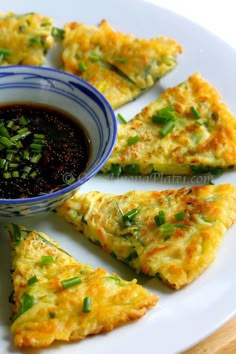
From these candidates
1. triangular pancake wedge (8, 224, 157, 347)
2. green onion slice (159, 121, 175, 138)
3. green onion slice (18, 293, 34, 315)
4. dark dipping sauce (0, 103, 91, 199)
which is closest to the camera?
triangular pancake wedge (8, 224, 157, 347)

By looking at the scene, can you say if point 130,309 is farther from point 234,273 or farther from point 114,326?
point 234,273

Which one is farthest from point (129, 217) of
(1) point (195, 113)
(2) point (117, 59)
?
(2) point (117, 59)

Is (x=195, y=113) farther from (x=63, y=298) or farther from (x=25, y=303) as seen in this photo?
(x=25, y=303)

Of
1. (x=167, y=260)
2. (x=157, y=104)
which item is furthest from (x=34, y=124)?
(x=167, y=260)

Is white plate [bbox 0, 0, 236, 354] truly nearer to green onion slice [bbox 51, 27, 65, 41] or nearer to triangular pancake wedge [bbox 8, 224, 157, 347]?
triangular pancake wedge [bbox 8, 224, 157, 347]

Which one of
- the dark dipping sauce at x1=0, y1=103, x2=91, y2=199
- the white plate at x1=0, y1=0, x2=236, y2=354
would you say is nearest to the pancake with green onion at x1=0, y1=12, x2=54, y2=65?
the white plate at x1=0, y1=0, x2=236, y2=354

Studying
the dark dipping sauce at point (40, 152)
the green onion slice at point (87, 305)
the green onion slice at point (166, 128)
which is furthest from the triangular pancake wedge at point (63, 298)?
the green onion slice at point (166, 128)
